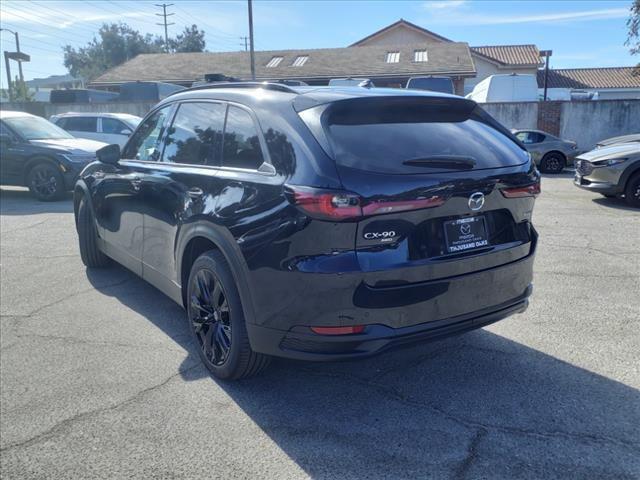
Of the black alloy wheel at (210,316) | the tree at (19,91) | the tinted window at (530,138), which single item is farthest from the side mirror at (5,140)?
the tree at (19,91)

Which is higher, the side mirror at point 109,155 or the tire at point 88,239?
the side mirror at point 109,155

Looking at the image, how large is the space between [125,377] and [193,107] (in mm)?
2005

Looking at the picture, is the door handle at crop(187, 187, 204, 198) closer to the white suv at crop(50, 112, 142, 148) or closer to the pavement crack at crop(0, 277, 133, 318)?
the pavement crack at crop(0, 277, 133, 318)

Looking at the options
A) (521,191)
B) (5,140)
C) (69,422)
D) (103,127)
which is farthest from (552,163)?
(69,422)

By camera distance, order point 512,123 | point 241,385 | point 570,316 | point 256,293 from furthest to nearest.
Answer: point 512,123 → point 570,316 → point 241,385 → point 256,293

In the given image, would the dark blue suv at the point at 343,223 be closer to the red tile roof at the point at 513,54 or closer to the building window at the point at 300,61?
the building window at the point at 300,61

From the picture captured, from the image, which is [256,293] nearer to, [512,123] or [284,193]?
[284,193]

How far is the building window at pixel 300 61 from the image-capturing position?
3451cm

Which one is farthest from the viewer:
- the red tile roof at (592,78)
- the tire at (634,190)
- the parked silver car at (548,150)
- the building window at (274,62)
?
the red tile roof at (592,78)

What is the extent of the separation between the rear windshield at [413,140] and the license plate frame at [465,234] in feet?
0.98

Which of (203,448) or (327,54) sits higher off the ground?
(327,54)

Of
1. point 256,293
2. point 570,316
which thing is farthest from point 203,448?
point 570,316

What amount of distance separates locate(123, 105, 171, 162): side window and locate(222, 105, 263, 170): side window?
3.64 feet

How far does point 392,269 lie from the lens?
9.36 ft
